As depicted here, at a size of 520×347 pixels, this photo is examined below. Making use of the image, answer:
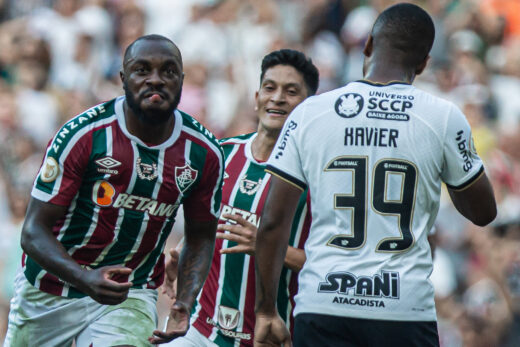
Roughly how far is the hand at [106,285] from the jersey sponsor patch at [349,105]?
128 centimetres

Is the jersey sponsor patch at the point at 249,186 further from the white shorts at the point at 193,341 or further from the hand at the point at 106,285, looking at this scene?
the hand at the point at 106,285

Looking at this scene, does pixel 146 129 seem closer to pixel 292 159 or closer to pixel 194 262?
pixel 194 262

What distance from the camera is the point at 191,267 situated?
18.4 feet

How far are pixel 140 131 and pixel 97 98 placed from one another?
7.58 meters

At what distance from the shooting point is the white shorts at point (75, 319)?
17.4 feet

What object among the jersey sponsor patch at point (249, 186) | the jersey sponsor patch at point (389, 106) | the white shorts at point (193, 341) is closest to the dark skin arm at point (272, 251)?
the jersey sponsor patch at point (389, 106)

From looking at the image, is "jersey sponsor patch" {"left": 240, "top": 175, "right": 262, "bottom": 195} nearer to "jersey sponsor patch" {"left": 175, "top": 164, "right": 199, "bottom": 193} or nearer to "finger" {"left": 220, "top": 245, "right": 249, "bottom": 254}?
"finger" {"left": 220, "top": 245, "right": 249, "bottom": 254}

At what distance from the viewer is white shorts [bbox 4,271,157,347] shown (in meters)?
5.29

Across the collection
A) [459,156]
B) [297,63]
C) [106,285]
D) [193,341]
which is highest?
[297,63]

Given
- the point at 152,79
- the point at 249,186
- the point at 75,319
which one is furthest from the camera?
the point at 249,186

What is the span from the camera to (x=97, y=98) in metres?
12.7

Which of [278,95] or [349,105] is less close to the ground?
[278,95]

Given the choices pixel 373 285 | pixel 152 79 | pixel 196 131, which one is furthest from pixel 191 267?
pixel 373 285

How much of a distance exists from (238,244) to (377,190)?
55.6 inches
